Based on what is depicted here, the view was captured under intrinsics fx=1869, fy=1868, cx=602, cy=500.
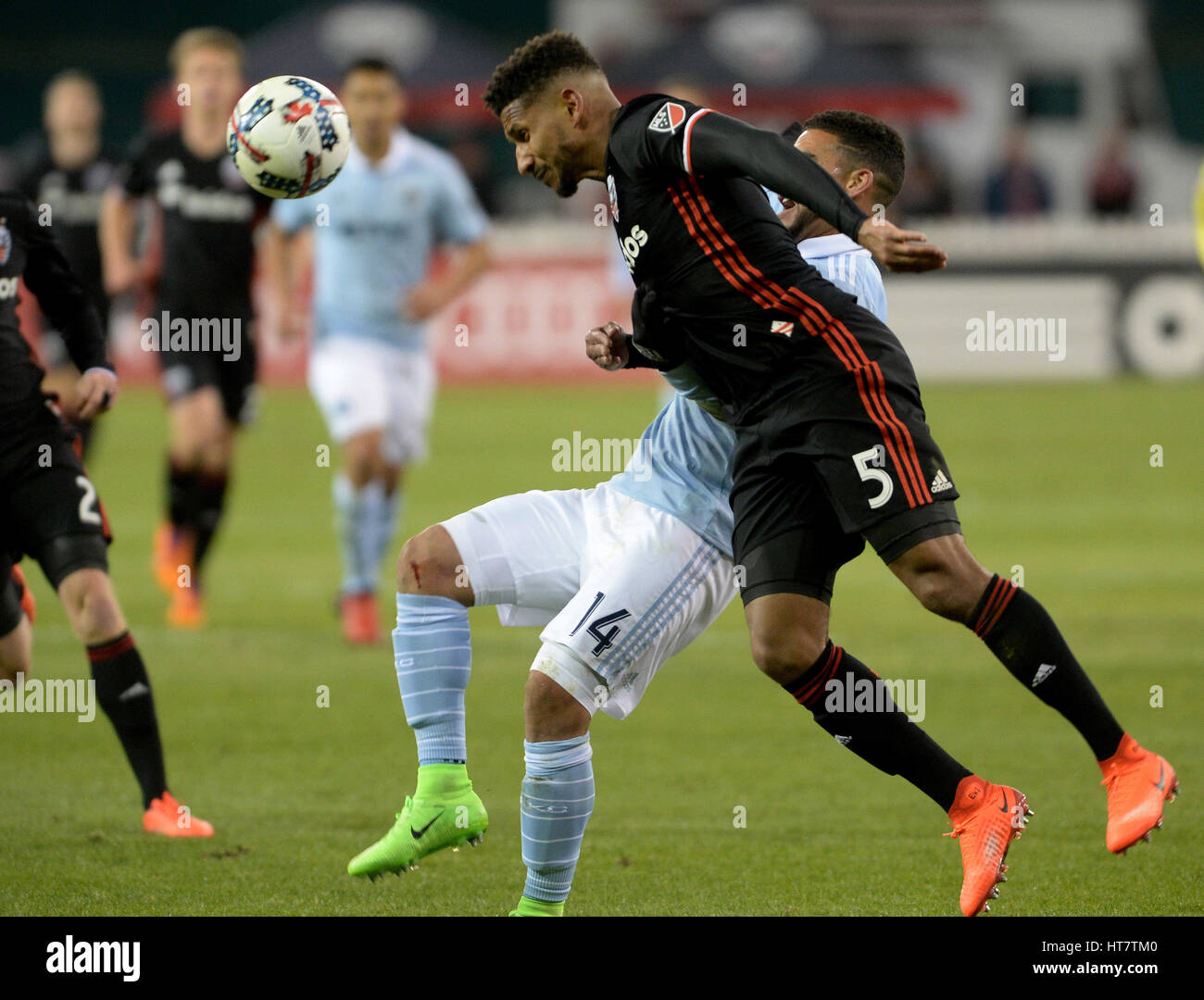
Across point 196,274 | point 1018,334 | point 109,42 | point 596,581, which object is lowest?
point 596,581

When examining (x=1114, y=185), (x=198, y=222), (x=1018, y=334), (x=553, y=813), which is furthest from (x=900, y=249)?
(x=1114, y=185)

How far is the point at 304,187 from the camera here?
564 centimetres

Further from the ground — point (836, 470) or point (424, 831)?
point (836, 470)

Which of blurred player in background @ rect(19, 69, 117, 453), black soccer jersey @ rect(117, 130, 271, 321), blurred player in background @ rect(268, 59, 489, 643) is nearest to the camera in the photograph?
blurred player in background @ rect(268, 59, 489, 643)

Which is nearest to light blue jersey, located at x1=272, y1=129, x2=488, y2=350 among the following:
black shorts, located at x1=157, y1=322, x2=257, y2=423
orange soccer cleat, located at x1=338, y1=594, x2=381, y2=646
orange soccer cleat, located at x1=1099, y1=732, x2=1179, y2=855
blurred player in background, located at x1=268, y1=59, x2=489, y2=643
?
blurred player in background, located at x1=268, y1=59, x2=489, y2=643

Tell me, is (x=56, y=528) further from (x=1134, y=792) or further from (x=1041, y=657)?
(x=1134, y=792)

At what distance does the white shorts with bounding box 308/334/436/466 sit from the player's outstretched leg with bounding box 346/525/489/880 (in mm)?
4535

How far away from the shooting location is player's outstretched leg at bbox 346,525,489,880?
4.70 meters

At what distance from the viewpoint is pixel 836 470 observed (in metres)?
4.57

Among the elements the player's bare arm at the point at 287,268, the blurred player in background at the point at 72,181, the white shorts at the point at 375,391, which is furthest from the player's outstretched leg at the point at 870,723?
the blurred player in background at the point at 72,181

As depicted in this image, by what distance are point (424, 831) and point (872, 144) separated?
7.23 ft

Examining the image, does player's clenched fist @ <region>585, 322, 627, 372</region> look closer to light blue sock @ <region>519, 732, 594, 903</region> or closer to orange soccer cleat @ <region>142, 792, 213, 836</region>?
light blue sock @ <region>519, 732, 594, 903</region>

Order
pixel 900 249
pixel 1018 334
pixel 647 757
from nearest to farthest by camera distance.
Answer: pixel 900 249
pixel 647 757
pixel 1018 334

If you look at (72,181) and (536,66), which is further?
(72,181)
